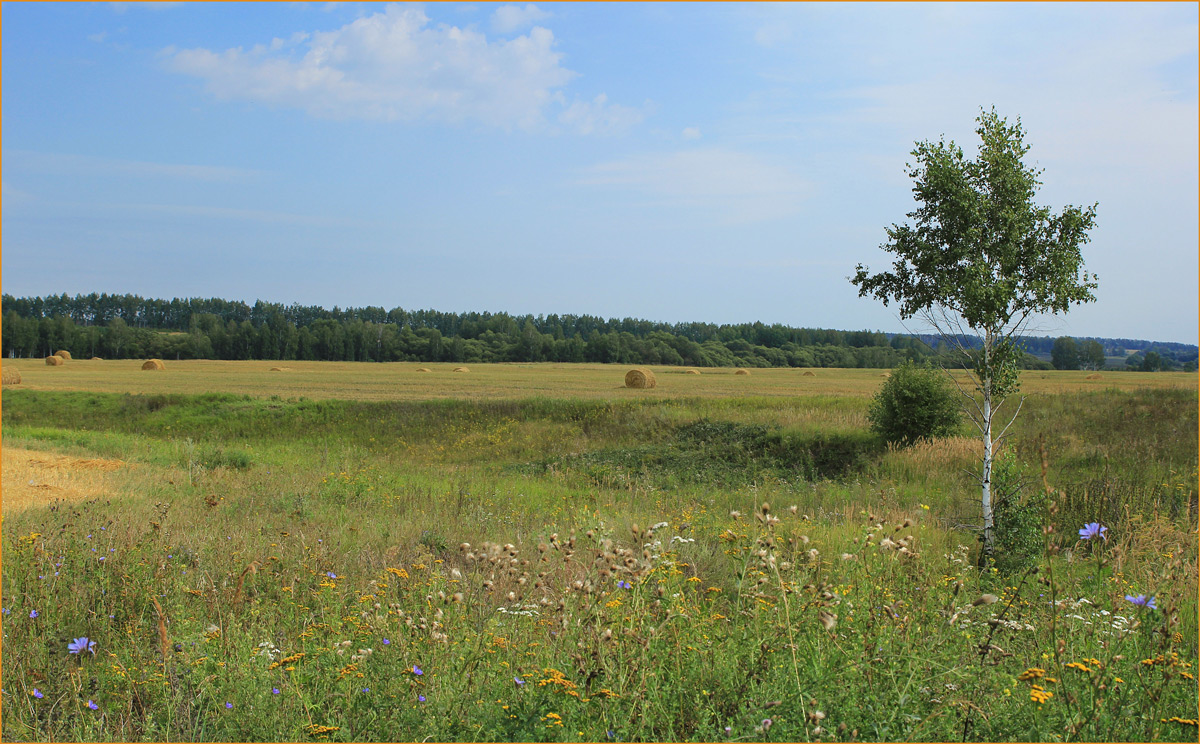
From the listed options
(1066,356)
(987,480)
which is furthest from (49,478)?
(1066,356)

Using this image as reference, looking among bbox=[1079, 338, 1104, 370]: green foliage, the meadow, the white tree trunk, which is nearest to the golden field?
bbox=[1079, 338, 1104, 370]: green foliage

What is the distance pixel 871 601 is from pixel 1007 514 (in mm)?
7852

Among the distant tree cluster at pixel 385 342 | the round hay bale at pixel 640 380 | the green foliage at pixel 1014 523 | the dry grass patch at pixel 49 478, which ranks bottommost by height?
the dry grass patch at pixel 49 478

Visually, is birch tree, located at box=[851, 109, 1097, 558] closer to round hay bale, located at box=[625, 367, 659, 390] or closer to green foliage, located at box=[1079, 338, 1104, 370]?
round hay bale, located at box=[625, 367, 659, 390]

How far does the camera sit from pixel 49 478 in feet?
45.6

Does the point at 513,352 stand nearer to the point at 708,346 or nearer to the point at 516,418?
the point at 708,346

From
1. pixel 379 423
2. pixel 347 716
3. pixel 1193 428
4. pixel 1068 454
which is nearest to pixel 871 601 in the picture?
pixel 347 716

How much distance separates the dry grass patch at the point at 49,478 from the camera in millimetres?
11203

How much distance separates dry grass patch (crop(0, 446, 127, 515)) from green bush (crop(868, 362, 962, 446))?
849 inches

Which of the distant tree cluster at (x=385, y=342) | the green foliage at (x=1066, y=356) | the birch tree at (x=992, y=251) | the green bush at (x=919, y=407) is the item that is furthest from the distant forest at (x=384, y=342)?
the birch tree at (x=992, y=251)

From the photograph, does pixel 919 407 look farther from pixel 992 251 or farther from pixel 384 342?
pixel 384 342

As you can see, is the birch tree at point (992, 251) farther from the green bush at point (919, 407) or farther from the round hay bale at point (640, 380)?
the round hay bale at point (640, 380)

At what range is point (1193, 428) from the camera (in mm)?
24891

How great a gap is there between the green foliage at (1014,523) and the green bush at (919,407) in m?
12.8
